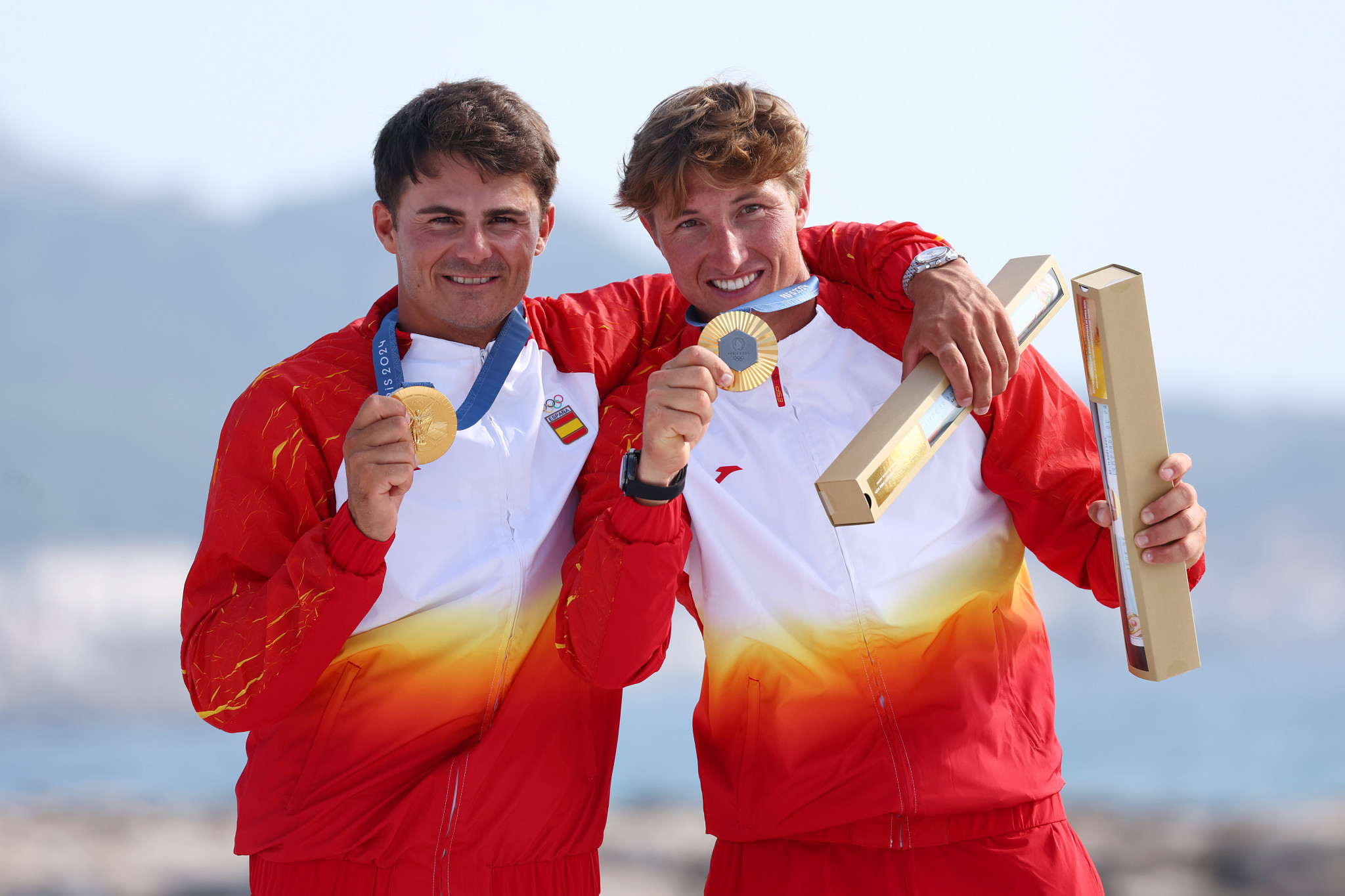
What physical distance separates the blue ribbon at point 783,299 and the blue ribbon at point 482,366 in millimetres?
526

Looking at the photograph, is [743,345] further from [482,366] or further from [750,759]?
[750,759]

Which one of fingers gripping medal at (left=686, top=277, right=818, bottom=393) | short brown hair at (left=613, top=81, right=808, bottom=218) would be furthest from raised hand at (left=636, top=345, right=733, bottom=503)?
short brown hair at (left=613, top=81, right=808, bottom=218)

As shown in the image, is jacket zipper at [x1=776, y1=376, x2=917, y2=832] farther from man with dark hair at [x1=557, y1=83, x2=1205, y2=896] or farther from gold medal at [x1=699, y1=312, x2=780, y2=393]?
gold medal at [x1=699, y1=312, x2=780, y2=393]

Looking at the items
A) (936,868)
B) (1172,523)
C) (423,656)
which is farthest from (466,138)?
(936,868)

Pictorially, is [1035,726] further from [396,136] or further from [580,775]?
[396,136]

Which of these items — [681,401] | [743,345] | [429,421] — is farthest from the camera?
[429,421]

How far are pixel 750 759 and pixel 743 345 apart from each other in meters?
0.93

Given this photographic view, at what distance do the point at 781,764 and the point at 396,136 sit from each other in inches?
66.8

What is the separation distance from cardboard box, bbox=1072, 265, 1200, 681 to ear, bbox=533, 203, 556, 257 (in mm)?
1260

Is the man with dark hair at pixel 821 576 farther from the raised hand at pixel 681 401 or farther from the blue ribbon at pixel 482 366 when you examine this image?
the blue ribbon at pixel 482 366

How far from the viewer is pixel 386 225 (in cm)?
267

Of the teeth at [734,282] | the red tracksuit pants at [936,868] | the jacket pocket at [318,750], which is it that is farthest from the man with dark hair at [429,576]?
the red tracksuit pants at [936,868]

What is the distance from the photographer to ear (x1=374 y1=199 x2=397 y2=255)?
8.67 feet

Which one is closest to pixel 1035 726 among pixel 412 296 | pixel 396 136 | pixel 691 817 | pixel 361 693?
pixel 361 693
